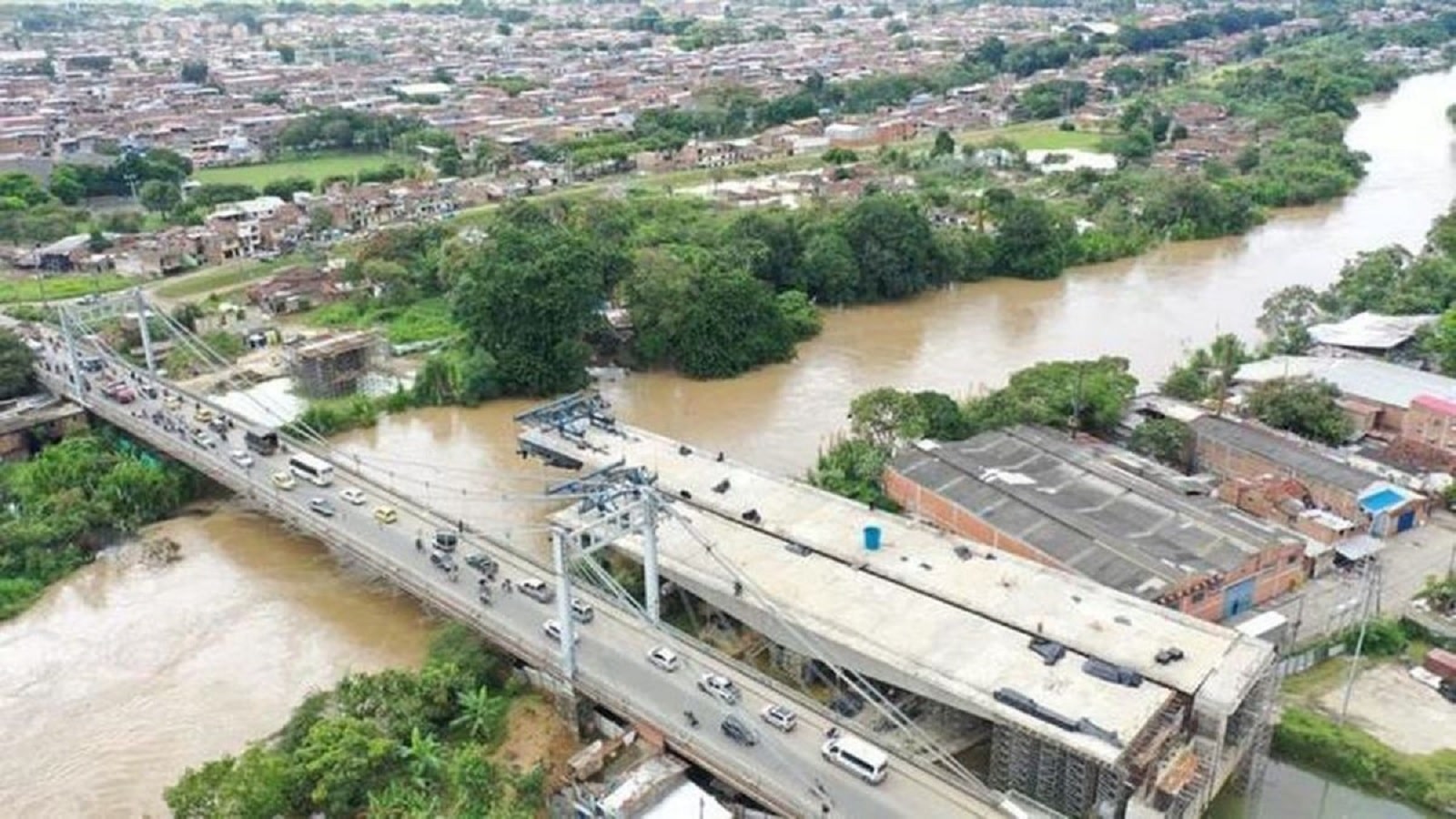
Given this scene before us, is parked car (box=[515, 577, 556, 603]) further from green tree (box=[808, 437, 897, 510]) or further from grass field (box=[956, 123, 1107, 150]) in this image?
grass field (box=[956, 123, 1107, 150])

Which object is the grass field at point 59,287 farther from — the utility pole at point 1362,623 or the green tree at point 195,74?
the green tree at point 195,74

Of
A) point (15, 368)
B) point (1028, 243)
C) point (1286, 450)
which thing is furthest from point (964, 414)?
point (15, 368)

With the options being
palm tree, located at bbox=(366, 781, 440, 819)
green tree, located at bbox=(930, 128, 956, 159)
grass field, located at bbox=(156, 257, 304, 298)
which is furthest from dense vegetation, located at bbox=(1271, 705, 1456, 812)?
green tree, located at bbox=(930, 128, 956, 159)

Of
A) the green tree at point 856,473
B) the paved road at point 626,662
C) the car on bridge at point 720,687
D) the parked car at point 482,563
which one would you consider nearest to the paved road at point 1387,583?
the green tree at point 856,473

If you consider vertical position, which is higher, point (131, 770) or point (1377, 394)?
point (1377, 394)

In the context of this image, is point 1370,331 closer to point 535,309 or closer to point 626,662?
point 535,309

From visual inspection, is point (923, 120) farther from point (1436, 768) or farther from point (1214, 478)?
point (1436, 768)

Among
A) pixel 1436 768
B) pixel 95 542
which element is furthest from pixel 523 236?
pixel 1436 768
